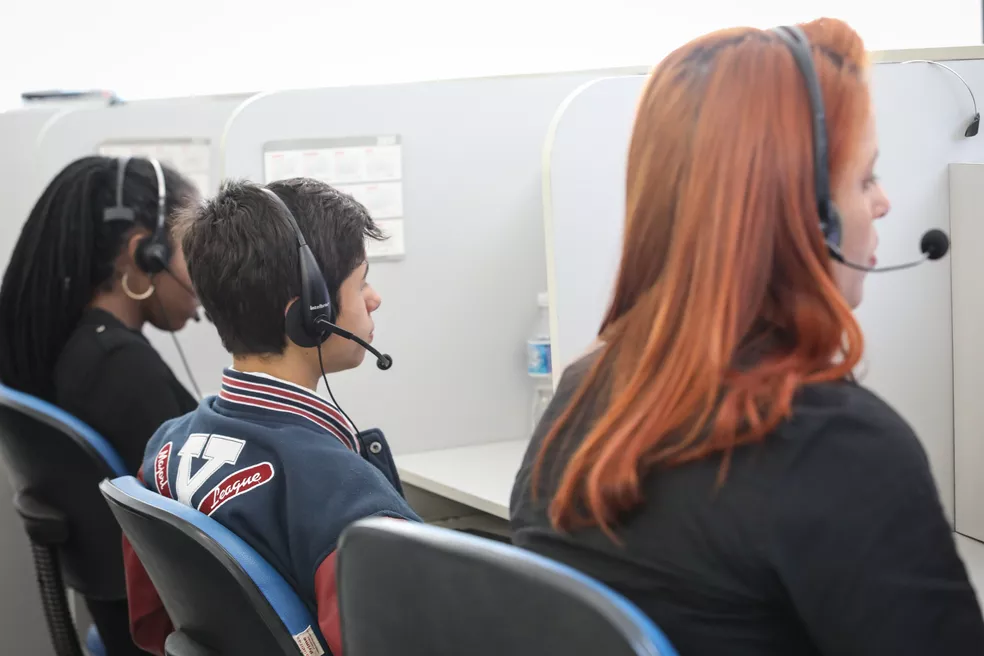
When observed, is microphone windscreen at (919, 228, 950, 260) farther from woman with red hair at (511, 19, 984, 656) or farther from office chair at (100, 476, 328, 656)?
office chair at (100, 476, 328, 656)

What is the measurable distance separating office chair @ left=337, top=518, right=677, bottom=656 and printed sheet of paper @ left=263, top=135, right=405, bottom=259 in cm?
109

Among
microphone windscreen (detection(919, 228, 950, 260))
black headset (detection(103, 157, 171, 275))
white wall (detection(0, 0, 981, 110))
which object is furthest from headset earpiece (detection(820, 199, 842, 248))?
white wall (detection(0, 0, 981, 110))

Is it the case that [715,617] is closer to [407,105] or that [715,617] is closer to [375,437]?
[375,437]

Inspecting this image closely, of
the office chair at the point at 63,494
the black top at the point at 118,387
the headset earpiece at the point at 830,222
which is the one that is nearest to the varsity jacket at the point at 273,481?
the office chair at the point at 63,494

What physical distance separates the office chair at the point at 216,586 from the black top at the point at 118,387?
566 millimetres

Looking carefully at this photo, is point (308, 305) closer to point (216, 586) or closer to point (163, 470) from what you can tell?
point (163, 470)

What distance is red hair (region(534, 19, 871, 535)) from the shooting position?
641 mm

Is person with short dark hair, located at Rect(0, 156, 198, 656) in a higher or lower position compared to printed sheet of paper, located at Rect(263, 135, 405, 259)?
lower

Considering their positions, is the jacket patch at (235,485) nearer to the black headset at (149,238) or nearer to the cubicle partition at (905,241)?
the cubicle partition at (905,241)

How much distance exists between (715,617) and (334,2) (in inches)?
109

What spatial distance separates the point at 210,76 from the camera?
307 cm

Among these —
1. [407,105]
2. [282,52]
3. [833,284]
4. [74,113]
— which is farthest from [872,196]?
[282,52]

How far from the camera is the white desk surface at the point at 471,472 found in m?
1.50

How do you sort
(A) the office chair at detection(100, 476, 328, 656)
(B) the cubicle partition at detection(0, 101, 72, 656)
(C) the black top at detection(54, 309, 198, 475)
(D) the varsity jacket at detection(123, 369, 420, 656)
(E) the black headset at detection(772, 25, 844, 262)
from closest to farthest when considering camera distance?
(E) the black headset at detection(772, 25, 844, 262) → (A) the office chair at detection(100, 476, 328, 656) → (D) the varsity jacket at detection(123, 369, 420, 656) → (C) the black top at detection(54, 309, 198, 475) → (B) the cubicle partition at detection(0, 101, 72, 656)
